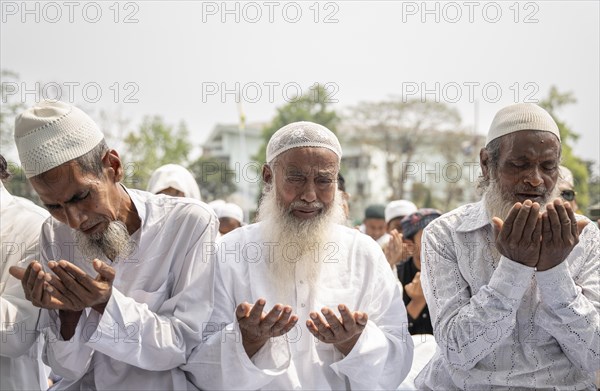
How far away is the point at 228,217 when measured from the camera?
330 inches

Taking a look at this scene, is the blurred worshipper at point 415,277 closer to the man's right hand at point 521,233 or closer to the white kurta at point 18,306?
the man's right hand at point 521,233

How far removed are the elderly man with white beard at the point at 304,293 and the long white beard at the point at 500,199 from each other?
0.89 m

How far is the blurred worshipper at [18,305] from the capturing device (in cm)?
391

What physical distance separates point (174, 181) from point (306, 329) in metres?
3.45

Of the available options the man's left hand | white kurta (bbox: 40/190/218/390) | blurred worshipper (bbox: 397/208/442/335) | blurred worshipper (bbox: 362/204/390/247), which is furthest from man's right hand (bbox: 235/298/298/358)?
blurred worshipper (bbox: 362/204/390/247)

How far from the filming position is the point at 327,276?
4531 mm

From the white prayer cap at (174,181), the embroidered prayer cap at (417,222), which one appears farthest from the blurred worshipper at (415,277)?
the white prayer cap at (174,181)

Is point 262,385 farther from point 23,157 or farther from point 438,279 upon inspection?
point 23,157

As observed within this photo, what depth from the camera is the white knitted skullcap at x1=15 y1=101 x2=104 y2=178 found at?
3.84m

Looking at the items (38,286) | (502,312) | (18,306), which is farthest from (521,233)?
(18,306)

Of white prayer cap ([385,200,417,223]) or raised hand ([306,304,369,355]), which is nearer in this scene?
raised hand ([306,304,369,355])

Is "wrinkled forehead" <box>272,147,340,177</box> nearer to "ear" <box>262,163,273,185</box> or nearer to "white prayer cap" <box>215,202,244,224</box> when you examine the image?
"ear" <box>262,163,273,185</box>

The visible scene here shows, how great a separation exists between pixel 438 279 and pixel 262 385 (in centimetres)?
113

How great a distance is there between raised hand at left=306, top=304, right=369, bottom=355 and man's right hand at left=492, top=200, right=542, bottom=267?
840 mm
